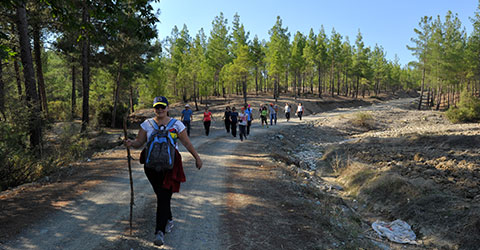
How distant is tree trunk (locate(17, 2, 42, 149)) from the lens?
33.3 ft

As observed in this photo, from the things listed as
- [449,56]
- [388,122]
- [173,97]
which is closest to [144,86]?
[173,97]

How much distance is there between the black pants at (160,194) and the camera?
397 centimetres

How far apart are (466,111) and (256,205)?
35.4m

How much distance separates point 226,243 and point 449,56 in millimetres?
56637

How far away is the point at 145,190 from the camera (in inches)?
273

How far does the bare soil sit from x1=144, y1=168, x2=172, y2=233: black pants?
457mm

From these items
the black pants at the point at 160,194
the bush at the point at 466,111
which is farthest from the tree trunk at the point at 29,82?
the bush at the point at 466,111

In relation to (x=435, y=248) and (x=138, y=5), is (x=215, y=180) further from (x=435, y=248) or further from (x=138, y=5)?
(x=435, y=248)

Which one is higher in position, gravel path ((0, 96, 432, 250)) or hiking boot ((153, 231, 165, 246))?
hiking boot ((153, 231, 165, 246))

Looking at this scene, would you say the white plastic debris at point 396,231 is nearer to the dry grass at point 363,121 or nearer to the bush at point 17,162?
the bush at point 17,162

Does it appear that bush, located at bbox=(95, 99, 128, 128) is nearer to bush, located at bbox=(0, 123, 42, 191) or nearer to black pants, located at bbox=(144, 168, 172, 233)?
bush, located at bbox=(0, 123, 42, 191)

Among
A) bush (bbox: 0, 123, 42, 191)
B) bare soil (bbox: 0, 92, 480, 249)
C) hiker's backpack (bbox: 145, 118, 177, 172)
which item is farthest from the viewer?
bush (bbox: 0, 123, 42, 191)

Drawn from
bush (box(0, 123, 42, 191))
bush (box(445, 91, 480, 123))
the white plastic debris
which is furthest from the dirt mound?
bush (box(445, 91, 480, 123))

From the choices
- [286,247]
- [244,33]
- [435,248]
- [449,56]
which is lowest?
[435,248]
